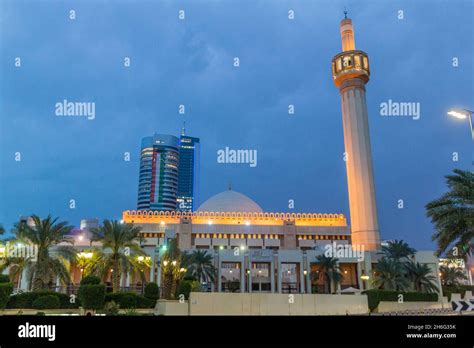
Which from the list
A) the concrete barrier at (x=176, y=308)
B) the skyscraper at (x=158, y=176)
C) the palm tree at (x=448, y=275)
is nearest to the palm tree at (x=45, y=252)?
the concrete barrier at (x=176, y=308)

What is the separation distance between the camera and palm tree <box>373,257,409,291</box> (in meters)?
40.1

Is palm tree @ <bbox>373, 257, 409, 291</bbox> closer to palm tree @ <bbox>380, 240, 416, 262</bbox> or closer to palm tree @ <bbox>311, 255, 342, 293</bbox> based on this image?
palm tree @ <bbox>380, 240, 416, 262</bbox>

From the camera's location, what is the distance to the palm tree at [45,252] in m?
29.8

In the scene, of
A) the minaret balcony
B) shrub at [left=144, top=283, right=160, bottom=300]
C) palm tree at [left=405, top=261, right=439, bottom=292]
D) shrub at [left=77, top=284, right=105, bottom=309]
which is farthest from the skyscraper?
shrub at [left=77, top=284, right=105, bottom=309]

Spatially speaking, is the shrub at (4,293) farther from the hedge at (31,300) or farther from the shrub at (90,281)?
the shrub at (90,281)

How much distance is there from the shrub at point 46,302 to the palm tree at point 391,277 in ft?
100

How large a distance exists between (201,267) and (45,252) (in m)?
18.8

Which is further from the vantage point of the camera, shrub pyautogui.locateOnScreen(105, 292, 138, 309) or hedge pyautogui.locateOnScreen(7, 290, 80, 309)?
shrub pyautogui.locateOnScreen(105, 292, 138, 309)

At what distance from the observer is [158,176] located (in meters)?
179

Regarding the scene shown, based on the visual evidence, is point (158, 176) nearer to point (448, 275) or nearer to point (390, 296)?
point (448, 275)

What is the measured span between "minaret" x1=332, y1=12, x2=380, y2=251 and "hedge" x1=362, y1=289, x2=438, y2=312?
16.4 meters

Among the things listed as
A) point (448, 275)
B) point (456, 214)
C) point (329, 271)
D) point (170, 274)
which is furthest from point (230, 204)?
point (456, 214)

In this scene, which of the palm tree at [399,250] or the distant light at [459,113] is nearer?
the distant light at [459,113]
